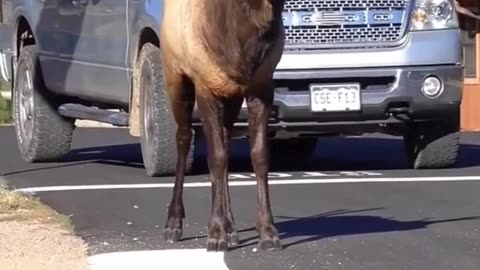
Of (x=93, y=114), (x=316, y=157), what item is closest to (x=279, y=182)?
(x=93, y=114)

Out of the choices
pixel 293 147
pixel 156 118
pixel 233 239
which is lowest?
pixel 293 147

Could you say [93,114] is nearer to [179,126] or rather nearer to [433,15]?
[433,15]

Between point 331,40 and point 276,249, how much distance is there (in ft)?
13.2

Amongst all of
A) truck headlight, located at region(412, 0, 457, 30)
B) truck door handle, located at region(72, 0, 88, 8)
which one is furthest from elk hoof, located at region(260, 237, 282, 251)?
truck door handle, located at region(72, 0, 88, 8)

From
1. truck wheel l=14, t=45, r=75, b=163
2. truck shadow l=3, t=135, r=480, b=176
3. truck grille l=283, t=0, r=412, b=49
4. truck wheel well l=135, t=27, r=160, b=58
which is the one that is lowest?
truck shadow l=3, t=135, r=480, b=176

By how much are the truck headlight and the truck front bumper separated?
0.35m

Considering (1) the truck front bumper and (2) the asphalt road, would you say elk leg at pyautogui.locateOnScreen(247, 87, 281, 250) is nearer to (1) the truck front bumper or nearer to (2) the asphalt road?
(2) the asphalt road

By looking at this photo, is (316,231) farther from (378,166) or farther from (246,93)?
(378,166)

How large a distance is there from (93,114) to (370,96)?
8.81ft

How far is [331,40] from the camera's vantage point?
11.5 meters

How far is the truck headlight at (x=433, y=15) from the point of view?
11516 millimetres

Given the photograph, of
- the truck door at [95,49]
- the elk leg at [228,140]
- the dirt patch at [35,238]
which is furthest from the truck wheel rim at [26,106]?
the elk leg at [228,140]

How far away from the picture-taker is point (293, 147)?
1378 centimetres

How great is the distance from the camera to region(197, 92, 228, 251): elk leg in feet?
24.8
